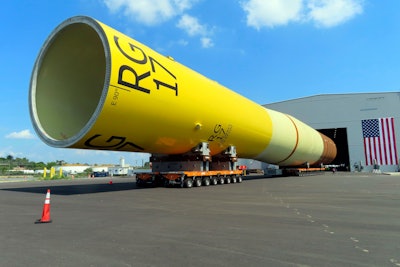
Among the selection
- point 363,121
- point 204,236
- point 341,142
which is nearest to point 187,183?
point 204,236

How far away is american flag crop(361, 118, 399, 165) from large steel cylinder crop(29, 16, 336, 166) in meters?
36.2

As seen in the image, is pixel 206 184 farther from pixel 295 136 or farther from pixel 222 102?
pixel 295 136

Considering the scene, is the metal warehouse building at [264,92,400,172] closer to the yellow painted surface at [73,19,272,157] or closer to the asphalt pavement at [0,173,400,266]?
the yellow painted surface at [73,19,272,157]

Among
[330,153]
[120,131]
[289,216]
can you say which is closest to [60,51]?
[120,131]

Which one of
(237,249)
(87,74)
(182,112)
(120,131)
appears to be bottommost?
(237,249)

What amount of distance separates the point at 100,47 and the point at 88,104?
2.73 meters

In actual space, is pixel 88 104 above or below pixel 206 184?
above

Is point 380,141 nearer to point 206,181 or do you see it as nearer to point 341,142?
point 341,142

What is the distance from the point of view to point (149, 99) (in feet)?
46.5

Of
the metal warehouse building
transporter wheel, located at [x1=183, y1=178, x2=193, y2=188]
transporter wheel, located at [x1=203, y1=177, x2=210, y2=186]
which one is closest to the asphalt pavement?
transporter wheel, located at [x1=183, y1=178, x2=193, y2=188]

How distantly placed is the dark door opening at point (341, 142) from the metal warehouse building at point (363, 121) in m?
0.69

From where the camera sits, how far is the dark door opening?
5446cm

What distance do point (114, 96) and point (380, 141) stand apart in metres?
45.2

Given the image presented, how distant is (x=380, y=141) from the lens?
154 ft
